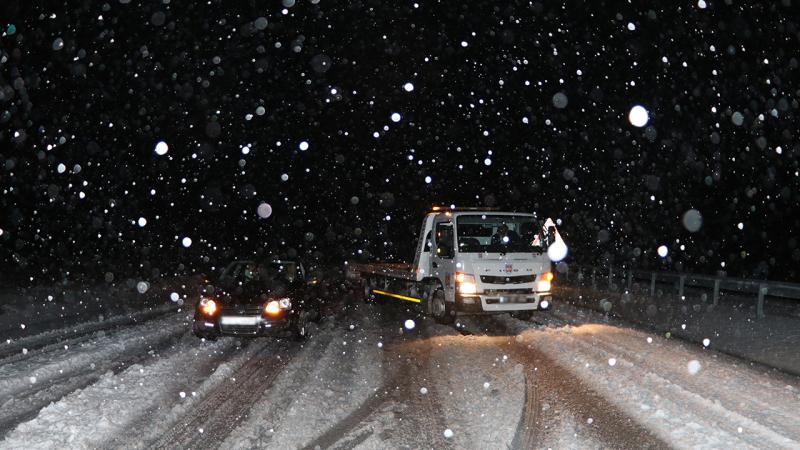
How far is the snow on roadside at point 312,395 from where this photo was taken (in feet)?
19.5

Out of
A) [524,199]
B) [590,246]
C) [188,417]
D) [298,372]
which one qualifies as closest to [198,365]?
[298,372]

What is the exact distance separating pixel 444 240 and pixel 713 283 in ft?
25.5

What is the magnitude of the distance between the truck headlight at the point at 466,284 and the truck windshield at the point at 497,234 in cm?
58

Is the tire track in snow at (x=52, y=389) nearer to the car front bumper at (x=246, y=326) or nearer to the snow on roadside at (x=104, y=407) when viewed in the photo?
the snow on roadside at (x=104, y=407)

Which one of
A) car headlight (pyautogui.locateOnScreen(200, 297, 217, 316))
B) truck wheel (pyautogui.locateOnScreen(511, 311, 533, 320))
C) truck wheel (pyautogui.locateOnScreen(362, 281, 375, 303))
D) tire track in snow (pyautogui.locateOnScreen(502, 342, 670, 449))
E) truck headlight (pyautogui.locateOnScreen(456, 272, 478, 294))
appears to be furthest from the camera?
truck wheel (pyautogui.locateOnScreen(362, 281, 375, 303))

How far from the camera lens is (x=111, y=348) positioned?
10695mm

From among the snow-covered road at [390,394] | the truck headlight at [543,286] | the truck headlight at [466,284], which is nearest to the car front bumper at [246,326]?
the snow-covered road at [390,394]

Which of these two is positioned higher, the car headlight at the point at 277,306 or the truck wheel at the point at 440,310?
the car headlight at the point at 277,306

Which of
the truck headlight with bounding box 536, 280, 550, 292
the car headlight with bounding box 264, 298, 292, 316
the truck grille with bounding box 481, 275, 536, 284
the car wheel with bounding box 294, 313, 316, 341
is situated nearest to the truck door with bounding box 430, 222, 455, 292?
the truck grille with bounding box 481, 275, 536, 284

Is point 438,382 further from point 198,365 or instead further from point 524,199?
point 524,199

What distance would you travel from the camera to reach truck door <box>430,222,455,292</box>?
45.9ft

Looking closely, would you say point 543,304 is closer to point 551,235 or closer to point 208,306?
point 551,235

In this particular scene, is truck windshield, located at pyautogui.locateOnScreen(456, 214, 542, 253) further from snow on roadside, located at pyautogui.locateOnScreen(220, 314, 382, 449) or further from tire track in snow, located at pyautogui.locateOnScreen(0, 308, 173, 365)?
tire track in snow, located at pyautogui.locateOnScreen(0, 308, 173, 365)

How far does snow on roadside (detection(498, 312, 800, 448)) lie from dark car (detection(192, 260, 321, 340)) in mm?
4121
